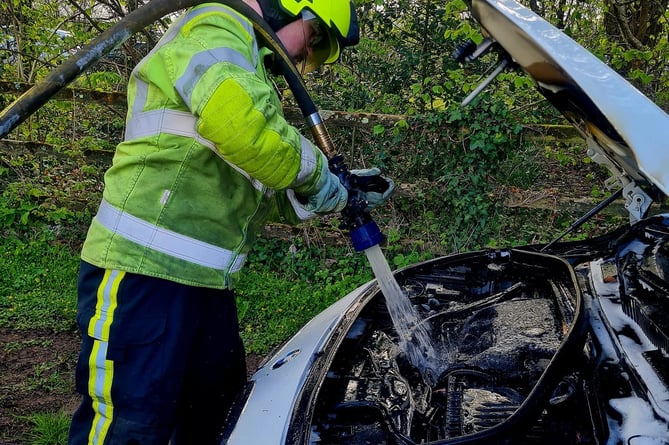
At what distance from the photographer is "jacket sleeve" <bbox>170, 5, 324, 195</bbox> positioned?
5.76 feet

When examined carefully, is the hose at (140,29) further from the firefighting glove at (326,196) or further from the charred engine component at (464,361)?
the charred engine component at (464,361)

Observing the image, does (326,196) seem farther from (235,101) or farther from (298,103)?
(235,101)

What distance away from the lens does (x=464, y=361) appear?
2.18 meters

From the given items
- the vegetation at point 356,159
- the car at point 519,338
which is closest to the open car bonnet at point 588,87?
the car at point 519,338

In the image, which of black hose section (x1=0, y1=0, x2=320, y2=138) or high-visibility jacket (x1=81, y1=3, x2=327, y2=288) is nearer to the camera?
high-visibility jacket (x1=81, y1=3, x2=327, y2=288)

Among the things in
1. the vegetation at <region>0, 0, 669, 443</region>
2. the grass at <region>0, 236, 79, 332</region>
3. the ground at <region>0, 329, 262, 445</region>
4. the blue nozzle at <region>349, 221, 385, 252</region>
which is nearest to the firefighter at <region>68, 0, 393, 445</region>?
the blue nozzle at <region>349, 221, 385, 252</region>

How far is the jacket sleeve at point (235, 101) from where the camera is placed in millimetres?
1757

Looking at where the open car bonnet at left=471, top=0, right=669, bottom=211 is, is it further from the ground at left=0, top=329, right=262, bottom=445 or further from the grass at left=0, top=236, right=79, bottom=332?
the grass at left=0, top=236, right=79, bottom=332

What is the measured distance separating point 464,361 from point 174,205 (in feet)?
3.86

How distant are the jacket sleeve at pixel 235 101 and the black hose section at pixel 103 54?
0.32ft

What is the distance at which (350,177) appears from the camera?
234cm

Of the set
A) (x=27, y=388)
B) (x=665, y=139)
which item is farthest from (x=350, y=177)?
(x=27, y=388)

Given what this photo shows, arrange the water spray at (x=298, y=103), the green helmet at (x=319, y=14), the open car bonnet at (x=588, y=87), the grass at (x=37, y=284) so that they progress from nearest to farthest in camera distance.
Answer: the open car bonnet at (x=588, y=87) → the water spray at (x=298, y=103) → the green helmet at (x=319, y=14) → the grass at (x=37, y=284)

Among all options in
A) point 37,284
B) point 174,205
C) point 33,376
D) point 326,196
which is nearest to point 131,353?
point 174,205
